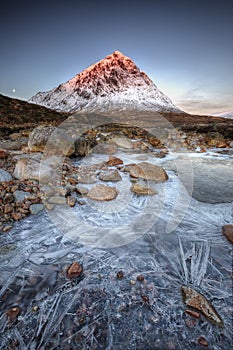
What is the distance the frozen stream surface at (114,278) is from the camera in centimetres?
130

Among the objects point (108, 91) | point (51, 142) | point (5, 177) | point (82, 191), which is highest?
point (108, 91)

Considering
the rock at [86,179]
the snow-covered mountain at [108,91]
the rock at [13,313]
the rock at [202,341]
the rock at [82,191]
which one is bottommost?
the rock at [202,341]

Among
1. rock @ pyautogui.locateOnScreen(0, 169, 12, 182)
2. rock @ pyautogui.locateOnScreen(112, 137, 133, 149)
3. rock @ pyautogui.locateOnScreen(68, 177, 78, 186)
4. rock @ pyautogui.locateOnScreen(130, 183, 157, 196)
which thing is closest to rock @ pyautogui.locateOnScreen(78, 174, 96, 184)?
rock @ pyautogui.locateOnScreen(68, 177, 78, 186)

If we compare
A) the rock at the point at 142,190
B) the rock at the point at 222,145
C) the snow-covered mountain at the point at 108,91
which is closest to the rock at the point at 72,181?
the rock at the point at 142,190

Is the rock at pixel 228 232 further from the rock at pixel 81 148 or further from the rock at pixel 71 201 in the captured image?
the rock at pixel 81 148

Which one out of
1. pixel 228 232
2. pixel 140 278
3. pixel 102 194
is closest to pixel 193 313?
pixel 140 278

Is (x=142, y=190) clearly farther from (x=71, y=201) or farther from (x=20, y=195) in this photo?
(x=20, y=195)

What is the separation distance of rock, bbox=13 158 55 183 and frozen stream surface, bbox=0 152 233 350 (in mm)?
952

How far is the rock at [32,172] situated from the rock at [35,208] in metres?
0.71

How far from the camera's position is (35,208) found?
2859mm

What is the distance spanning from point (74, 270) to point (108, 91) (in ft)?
409

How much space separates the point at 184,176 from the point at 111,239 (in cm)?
347

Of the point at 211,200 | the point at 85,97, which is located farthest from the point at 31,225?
the point at 85,97

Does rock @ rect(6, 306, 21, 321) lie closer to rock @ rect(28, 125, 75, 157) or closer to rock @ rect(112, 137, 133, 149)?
rock @ rect(28, 125, 75, 157)
